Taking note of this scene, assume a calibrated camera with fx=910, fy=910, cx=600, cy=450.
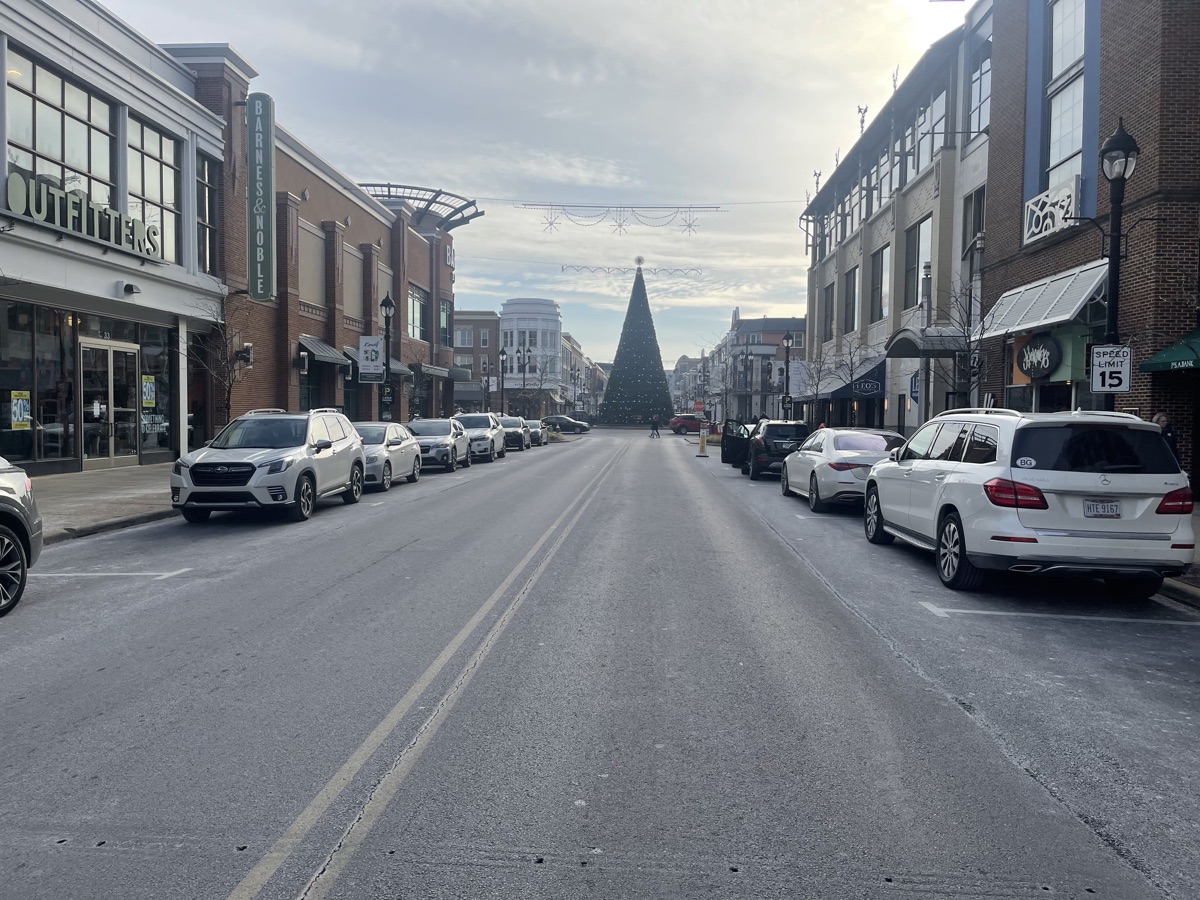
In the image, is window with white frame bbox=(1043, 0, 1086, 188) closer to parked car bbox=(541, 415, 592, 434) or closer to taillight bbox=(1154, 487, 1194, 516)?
taillight bbox=(1154, 487, 1194, 516)

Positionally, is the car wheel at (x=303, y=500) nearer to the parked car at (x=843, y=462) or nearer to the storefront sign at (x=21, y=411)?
the parked car at (x=843, y=462)

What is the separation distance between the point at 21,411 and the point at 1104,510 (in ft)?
66.2

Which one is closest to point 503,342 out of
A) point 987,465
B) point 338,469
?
point 338,469

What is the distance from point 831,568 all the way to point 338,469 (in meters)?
9.20

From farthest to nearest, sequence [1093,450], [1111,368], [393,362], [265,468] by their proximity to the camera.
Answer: [393,362] → [265,468] → [1111,368] → [1093,450]

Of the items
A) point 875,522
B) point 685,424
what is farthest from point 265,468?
point 685,424

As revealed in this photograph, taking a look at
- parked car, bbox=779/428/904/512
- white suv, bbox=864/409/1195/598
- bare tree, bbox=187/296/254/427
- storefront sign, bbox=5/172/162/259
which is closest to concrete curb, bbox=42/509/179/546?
storefront sign, bbox=5/172/162/259

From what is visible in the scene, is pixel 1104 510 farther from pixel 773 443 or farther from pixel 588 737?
pixel 773 443

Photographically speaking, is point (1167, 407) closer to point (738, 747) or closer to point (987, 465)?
point (987, 465)

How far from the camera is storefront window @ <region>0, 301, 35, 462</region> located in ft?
61.7

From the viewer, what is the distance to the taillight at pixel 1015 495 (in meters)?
8.20

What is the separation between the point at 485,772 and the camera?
169 inches

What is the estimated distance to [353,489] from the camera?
55.4 feet

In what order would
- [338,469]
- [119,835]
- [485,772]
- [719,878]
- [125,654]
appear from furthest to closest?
[338,469]
[125,654]
[485,772]
[119,835]
[719,878]
